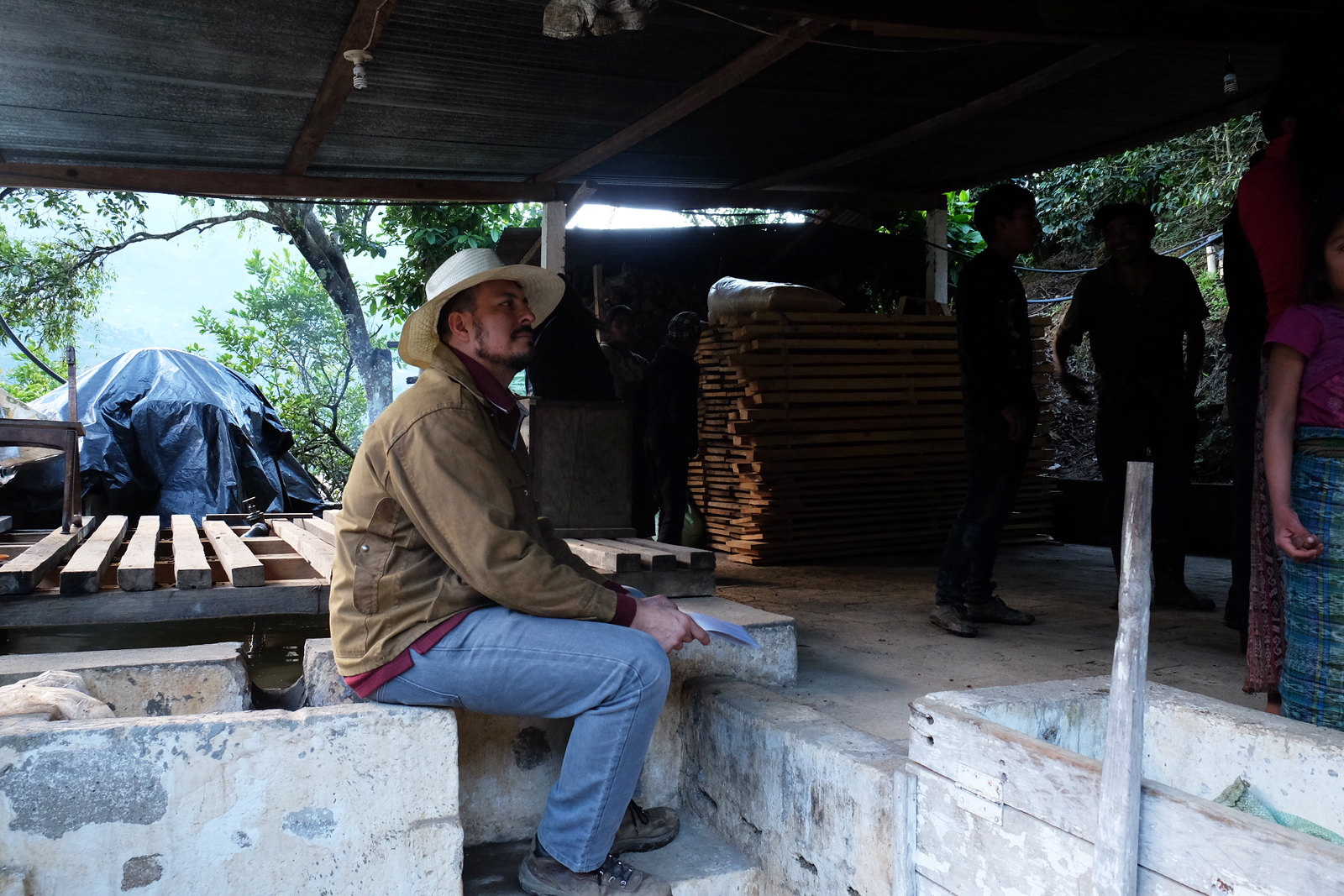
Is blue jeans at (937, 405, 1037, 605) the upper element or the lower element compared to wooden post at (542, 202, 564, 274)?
lower

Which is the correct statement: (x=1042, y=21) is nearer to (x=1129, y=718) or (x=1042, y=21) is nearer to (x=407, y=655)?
(x=1129, y=718)

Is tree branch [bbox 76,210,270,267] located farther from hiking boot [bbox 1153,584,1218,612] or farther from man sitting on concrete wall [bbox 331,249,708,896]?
man sitting on concrete wall [bbox 331,249,708,896]

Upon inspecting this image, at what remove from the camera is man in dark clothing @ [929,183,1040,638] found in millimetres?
4648

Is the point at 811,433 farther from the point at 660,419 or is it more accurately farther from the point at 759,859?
the point at 759,859

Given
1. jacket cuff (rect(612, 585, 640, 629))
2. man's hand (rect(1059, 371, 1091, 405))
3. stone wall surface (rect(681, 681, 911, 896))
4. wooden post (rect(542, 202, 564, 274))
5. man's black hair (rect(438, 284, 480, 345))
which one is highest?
wooden post (rect(542, 202, 564, 274))

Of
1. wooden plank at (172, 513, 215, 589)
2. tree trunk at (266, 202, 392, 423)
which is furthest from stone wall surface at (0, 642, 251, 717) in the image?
tree trunk at (266, 202, 392, 423)

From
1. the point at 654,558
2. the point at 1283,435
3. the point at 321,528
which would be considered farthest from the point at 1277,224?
the point at 321,528

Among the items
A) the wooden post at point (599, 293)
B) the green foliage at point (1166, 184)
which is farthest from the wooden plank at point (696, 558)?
the green foliage at point (1166, 184)

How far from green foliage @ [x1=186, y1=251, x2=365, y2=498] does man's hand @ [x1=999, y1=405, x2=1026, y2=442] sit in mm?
12006

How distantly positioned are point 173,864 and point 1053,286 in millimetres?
13428

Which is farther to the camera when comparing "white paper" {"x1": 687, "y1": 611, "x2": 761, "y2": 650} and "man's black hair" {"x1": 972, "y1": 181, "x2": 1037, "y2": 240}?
"man's black hair" {"x1": 972, "y1": 181, "x2": 1037, "y2": 240}

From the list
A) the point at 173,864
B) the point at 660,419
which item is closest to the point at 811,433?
the point at 660,419

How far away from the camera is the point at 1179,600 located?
5230 millimetres

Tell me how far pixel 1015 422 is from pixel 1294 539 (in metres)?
1.96
